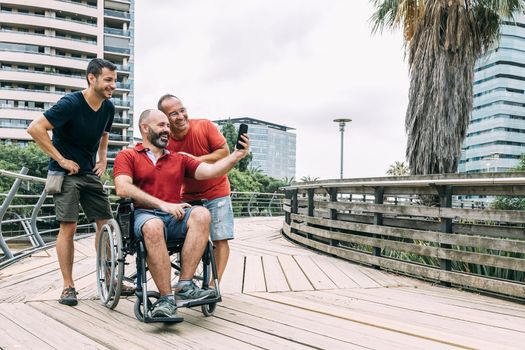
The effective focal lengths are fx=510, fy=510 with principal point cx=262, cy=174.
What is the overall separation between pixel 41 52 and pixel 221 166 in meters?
58.4

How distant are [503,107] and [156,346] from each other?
102m

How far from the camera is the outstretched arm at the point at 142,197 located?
298cm

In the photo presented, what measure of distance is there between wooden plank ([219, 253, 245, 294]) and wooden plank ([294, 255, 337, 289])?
2.07ft

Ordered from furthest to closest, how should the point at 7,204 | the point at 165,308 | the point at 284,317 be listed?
the point at 7,204
the point at 284,317
the point at 165,308

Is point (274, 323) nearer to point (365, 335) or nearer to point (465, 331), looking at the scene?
point (365, 335)

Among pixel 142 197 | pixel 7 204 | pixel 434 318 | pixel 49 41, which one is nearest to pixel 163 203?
pixel 142 197

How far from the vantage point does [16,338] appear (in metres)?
2.62

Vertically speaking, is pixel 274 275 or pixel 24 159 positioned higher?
pixel 24 159

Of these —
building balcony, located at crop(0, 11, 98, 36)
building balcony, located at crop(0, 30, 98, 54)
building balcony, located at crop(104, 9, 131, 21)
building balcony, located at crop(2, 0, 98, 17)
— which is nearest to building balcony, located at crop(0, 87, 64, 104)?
building balcony, located at crop(0, 30, 98, 54)

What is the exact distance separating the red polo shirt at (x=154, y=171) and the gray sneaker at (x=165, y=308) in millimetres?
661

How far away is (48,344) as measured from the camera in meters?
2.53

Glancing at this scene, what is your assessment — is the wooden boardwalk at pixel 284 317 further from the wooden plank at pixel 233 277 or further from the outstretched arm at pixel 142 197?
the outstretched arm at pixel 142 197

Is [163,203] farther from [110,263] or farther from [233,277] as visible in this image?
[233,277]

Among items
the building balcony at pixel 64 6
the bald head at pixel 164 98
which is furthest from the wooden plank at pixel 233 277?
the building balcony at pixel 64 6
